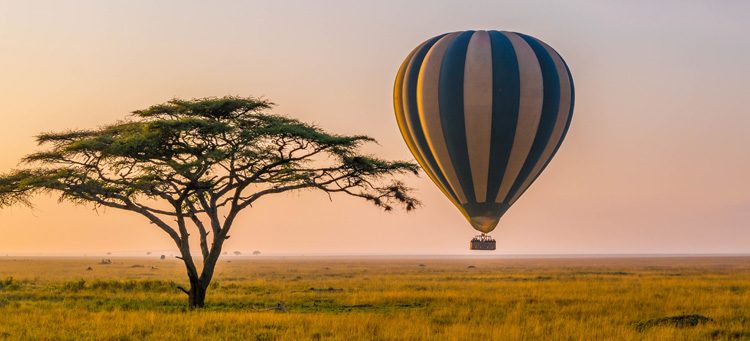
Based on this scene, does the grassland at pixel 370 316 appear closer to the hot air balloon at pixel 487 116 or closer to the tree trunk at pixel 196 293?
the tree trunk at pixel 196 293

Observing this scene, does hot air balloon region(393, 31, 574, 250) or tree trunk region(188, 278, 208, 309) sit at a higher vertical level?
hot air balloon region(393, 31, 574, 250)

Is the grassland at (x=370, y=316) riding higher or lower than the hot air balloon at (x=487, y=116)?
lower

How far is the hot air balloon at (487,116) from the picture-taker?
127 feet

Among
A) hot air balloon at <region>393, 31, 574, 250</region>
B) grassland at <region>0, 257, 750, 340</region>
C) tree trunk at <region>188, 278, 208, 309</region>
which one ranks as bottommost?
grassland at <region>0, 257, 750, 340</region>

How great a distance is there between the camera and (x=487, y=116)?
38938 mm

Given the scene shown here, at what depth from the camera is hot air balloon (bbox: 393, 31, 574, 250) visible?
127ft

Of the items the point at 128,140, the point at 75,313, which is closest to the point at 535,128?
the point at 128,140

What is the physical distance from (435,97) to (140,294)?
1584 centimetres

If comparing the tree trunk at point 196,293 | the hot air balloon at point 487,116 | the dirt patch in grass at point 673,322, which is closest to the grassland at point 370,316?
the dirt patch in grass at point 673,322

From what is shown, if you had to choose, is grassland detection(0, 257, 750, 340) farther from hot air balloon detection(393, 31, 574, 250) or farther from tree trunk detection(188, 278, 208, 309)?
hot air balloon detection(393, 31, 574, 250)

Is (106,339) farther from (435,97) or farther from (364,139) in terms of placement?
(435,97)

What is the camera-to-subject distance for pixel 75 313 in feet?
92.4

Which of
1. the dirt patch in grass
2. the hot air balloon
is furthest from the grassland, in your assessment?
the hot air balloon

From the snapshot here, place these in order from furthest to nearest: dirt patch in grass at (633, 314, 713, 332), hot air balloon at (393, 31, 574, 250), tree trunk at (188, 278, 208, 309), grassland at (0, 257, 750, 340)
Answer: hot air balloon at (393, 31, 574, 250)
tree trunk at (188, 278, 208, 309)
dirt patch in grass at (633, 314, 713, 332)
grassland at (0, 257, 750, 340)
